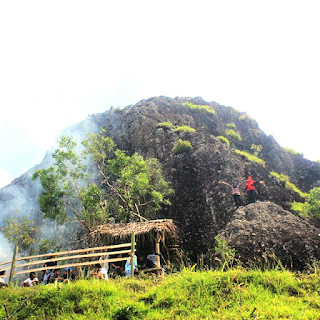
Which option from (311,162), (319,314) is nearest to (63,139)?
(319,314)

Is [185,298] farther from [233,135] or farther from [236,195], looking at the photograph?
[233,135]

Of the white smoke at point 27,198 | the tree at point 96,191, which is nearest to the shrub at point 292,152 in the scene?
the tree at point 96,191

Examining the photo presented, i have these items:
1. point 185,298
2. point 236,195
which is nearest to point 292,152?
point 236,195

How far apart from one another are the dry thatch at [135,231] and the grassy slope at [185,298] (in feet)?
13.7

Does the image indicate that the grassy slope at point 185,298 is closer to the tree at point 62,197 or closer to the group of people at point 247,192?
the tree at point 62,197

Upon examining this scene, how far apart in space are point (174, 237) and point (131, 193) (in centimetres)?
487

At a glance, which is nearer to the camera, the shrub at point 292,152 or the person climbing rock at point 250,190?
the person climbing rock at point 250,190

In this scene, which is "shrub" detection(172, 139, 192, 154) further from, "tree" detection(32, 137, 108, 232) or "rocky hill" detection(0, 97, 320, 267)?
"tree" detection(32, 137, 108, 232)

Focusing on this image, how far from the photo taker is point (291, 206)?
1839cm

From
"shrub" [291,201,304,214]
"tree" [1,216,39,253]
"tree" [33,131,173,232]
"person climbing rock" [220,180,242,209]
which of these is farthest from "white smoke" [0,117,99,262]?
"shrub" [291,201,304,214]

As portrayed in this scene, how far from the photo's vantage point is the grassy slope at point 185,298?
6.46 metres

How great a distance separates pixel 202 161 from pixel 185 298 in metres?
15.0

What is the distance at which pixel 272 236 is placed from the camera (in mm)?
14695

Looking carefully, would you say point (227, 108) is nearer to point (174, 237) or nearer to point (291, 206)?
point (291, 206)
